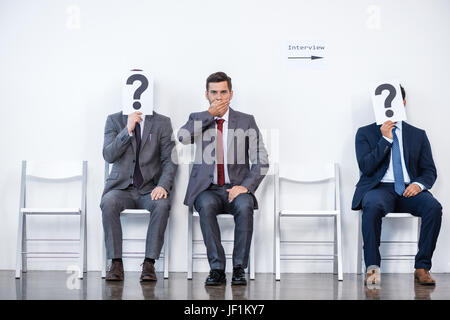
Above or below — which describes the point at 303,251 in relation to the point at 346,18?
below

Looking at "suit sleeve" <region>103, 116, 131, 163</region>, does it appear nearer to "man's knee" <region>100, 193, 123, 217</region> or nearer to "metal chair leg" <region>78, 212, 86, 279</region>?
"man's knee" <region>100, 193, 123, 217</region>

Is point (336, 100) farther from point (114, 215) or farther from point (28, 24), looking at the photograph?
point (28, 24)

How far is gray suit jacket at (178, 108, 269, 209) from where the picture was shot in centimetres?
371

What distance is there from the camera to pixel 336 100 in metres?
4.19

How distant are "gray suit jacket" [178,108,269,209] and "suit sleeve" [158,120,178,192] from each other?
0.13 meters

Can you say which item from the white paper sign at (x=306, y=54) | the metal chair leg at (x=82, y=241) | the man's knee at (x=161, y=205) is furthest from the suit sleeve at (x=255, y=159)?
the metal chair leg at (x=82, y=241)

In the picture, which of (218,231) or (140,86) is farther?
(140,86)

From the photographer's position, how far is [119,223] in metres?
3.58

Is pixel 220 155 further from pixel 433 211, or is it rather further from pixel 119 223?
pixel 433 211

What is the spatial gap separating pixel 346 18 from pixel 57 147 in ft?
7.61

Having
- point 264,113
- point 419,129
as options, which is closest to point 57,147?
point 264,113

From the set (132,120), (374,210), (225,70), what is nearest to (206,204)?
(132,120)

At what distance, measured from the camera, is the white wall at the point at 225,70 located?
4172mm

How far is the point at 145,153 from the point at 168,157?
16cm
